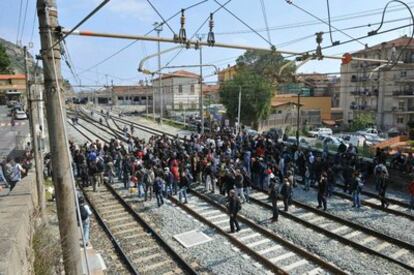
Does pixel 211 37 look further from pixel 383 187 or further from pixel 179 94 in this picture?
pixel 179 94

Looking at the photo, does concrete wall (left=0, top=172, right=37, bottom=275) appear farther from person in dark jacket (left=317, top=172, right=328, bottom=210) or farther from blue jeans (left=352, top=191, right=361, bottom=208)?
blue jeans (left=352, top=191, right=361, bottom=208)

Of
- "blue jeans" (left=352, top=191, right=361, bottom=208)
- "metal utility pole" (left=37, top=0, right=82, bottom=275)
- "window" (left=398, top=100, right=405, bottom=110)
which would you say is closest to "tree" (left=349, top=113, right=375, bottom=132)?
"window" (left=398, top=100, right=405, bottom=110)

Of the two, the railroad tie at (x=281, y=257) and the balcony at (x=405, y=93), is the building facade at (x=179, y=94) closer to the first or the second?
the balcony at (x=405, y=93)

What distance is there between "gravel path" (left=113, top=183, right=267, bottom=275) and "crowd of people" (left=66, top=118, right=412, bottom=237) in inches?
29.4

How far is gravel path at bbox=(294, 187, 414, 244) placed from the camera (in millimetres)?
11422

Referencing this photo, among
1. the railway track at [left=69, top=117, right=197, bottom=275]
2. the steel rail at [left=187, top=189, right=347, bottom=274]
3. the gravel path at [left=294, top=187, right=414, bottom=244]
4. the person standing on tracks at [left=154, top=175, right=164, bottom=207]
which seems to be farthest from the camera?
the person standing on tracks at [left=154, top=175, right=164, bottom=207]

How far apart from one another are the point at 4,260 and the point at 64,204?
4.22 feet

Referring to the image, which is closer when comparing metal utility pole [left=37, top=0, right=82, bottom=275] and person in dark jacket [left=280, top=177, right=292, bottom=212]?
metal utility pole [left=37, top=0, right=82, bottom=275]

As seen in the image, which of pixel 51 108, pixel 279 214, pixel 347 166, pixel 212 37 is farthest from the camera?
pixel 347 166

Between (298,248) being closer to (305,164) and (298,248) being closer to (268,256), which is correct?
(268,256)

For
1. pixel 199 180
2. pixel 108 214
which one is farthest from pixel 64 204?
pixel 199 180

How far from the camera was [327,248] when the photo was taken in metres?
10.4

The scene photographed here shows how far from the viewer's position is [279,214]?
524 inches

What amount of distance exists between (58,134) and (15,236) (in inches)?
112
